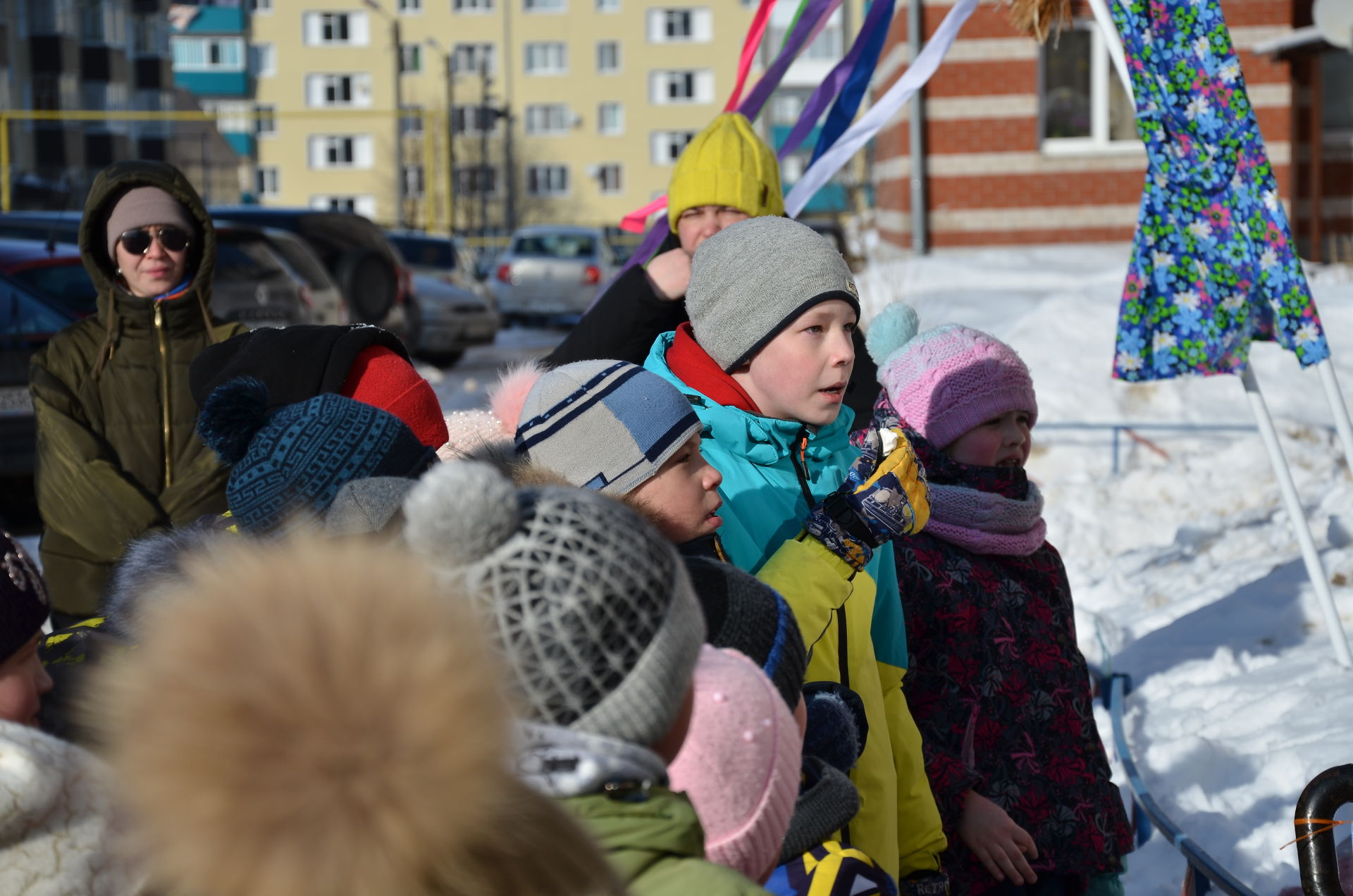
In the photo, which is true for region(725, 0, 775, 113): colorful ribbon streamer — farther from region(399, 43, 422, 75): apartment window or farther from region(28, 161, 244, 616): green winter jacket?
region(399, 43, 422, 75): apartment window

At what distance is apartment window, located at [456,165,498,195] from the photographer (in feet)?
206

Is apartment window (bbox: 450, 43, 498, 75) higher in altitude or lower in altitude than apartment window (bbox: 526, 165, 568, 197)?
higher

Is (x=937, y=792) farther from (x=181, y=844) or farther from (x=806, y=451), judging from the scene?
(x=181, y=844)

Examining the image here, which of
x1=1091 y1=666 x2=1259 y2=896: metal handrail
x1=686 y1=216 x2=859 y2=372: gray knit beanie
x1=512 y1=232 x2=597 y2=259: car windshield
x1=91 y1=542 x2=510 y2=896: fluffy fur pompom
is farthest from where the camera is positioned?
x1=512 y1=232 x2=597 y2=259: car windshield

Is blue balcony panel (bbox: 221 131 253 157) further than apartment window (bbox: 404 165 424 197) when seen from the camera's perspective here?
No

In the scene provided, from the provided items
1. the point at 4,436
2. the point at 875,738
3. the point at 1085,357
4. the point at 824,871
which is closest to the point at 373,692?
the point at 824,871

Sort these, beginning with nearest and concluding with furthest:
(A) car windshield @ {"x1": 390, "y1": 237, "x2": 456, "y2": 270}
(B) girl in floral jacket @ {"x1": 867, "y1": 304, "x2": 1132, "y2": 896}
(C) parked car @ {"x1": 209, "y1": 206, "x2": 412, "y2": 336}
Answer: (B) girl in floral jacket @ {"x1": 867, "y1": 304, "x2": 1132, "y2": 896}, (C) parked car @ {"x1": 209, "y1": 206, "x2": 412, "y2": 336}, (A) car windshield @ {"x1": 390, "y1": 237, "x2": 456, "y2": 270}

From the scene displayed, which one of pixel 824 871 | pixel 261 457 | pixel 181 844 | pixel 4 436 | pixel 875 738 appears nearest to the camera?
pixel 181 844

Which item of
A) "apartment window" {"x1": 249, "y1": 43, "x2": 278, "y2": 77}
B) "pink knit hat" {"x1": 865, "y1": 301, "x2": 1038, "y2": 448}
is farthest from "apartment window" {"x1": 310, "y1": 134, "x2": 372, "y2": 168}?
"pink knit hat" {"x1": 865, "y1": 301, "x2": 1038, "y2": 448}

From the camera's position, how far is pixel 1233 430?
909cm

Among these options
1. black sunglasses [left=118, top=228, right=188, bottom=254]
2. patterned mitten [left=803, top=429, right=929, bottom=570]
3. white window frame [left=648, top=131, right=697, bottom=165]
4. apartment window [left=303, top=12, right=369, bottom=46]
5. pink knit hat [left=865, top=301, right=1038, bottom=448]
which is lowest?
patterned mitten [left=803, top=429, right=929, bottom=570]

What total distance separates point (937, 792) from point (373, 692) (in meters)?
1.83

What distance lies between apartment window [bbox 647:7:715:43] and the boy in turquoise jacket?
6356 centimetres

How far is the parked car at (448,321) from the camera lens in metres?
17.3
